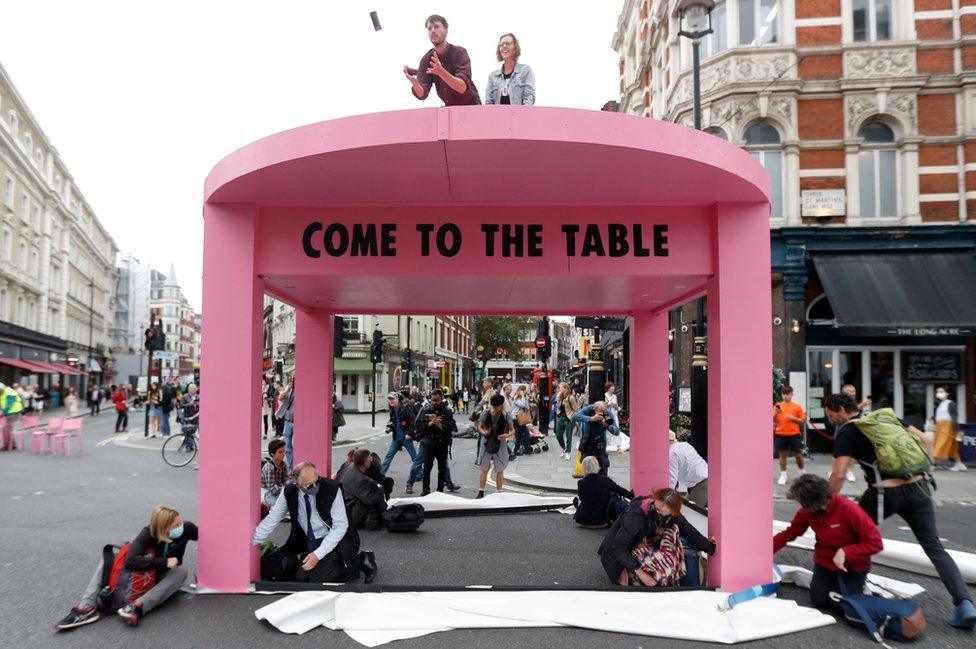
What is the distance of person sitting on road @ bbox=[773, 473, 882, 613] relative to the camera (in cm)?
493

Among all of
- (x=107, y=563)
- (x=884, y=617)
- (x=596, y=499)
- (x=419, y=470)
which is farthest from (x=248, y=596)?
(x=419, y=470)

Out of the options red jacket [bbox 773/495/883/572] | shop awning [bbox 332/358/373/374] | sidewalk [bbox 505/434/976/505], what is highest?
shop awning [bbox 332/358/373/374]

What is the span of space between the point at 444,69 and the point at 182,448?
12.1 m

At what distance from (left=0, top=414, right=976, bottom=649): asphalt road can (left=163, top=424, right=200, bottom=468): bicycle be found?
2166 millimetres

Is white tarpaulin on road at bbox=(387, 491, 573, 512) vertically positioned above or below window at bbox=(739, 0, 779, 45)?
below

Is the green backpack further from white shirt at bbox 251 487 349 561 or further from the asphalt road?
white shirt at bbox 251 487 349 561

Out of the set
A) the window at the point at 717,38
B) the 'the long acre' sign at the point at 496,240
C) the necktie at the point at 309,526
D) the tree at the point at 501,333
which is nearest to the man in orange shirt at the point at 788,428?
the 'the long acre' sign at the point at 496,240

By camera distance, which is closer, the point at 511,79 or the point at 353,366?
the point at 511,79

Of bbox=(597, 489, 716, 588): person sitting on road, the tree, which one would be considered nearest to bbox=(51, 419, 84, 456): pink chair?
bbox=(597, 489, 716, 588): person sitting on road

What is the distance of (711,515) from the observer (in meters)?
5.76

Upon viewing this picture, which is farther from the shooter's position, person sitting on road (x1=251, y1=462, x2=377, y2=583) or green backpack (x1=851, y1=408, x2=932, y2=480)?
person sitting on road (x1=251, y1=462, x2=377, y2=583)

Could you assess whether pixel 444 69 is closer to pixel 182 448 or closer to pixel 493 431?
pixel 493 431

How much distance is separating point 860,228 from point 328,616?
Result: 16.1m

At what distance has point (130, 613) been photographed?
4902 millimetres
